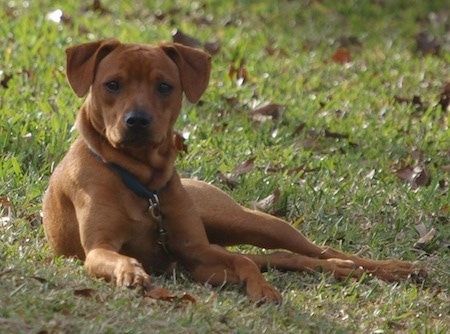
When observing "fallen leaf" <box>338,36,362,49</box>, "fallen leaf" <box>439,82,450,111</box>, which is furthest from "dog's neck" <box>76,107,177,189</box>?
"fallen leaf" <box>338,36,362,49</box>

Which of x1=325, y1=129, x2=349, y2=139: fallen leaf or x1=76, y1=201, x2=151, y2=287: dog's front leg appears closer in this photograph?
x1=76, y1=201, x2=151, y2=287: dog's front leg

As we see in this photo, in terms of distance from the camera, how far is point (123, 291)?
590cm

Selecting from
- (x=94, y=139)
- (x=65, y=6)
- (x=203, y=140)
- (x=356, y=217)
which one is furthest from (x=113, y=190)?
(x=65, y=6)

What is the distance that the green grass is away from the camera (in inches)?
232

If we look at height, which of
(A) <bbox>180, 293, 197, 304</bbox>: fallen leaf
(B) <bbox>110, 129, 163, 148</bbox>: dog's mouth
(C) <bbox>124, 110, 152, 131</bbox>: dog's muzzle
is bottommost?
(A) <bbox>180, 293, 197, 304</bbox>: fallen leaf

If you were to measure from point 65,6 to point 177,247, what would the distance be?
22.5ft

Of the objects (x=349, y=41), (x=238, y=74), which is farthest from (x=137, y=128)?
(x=349, y=41)

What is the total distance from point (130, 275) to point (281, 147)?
3396 millimetres

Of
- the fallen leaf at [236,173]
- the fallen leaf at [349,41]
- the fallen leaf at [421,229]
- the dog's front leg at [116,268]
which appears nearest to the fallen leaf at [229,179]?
the fallen leaf at [236,173]

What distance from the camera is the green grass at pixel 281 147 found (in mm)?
5883

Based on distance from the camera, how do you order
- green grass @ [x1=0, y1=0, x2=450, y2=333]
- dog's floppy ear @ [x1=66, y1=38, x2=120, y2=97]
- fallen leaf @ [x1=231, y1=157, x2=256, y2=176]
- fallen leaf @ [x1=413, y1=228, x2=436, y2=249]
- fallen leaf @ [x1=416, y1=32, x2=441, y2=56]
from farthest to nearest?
1. fallen leaf @ [x1=416, y1=32, x2=441, y2=56]
2. fallen leaf @ [x1=231, y1=157, x2=256, y2=176]
3. fallen leaf @ [x1=413, y1=228, x2=436, y2=249]
4. dog's floppy ear @ [x1=66, y1=38, x2=120, y2=97]
5. green grass @ [x1=0, y1=0, x2=450, y2=333]

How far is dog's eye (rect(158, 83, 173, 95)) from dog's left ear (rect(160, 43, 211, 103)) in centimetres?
17

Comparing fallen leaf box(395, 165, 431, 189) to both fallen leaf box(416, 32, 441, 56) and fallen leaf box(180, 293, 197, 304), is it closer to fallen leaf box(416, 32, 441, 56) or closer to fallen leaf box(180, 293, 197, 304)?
fallen leaf box(180, 293, 197, 304)

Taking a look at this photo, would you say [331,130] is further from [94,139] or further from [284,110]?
[94,139]
